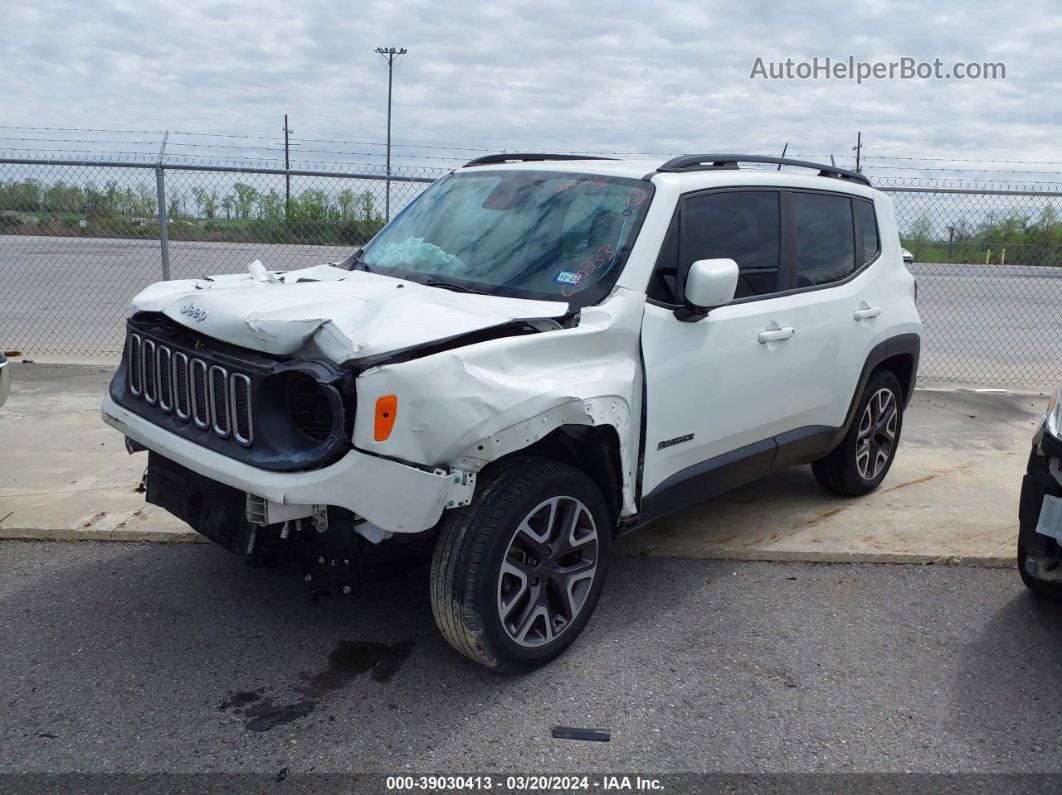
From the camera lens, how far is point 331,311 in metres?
3.24

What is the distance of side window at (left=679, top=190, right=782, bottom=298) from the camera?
4.15 metres

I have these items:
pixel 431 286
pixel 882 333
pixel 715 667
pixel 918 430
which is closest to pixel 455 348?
pixel 431 286

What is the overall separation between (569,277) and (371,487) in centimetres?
133

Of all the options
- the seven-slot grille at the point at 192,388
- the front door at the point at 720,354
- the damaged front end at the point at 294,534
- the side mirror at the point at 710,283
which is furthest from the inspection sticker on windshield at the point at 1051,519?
the seven-slot grille at the point at 192,388

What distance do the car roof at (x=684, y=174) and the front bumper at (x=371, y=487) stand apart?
176cm

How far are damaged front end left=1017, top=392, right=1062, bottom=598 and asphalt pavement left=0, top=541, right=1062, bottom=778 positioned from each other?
1.24 feet

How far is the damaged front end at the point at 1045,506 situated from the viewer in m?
3.66

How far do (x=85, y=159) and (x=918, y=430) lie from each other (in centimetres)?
737

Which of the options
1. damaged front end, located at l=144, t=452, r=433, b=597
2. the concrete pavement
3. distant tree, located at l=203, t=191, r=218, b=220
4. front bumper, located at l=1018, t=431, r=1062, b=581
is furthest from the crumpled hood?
distant tree, located at l=203, t=191, r=218, b=220

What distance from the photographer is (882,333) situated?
524 cm

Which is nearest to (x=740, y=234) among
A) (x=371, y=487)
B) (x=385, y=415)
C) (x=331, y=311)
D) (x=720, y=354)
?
(x=720, y=354)

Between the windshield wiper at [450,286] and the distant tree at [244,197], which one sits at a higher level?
the distant tree at [244,197]

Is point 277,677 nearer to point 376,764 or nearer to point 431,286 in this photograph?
point 376,764

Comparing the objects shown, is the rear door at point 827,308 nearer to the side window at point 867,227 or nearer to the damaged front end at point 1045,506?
the side window at point 867,227
